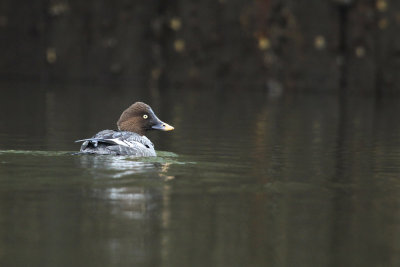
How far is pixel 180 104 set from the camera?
1825 centimetres

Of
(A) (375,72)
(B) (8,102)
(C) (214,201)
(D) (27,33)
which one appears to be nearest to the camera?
(C) (214,201)

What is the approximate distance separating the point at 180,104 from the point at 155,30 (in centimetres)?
456

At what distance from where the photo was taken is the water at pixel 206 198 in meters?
5.04

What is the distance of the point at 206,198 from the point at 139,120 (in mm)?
3848

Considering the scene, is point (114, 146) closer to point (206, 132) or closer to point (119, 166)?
point (119, 166)

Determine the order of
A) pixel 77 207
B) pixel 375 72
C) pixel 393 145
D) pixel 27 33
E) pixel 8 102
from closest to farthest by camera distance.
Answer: pixel 77 207 → pixel 393 145 → pixel 8 102 → pixel 375 72 → pixel 27 33

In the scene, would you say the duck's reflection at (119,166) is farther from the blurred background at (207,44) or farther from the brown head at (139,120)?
the blurred background at (207,44)

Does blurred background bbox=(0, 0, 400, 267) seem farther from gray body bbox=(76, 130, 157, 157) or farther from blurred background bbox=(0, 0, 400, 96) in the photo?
gray body bbox=(76, 130, 157, 157)

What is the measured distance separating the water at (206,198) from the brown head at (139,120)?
0.33 meters

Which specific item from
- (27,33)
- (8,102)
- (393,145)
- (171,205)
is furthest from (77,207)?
(27,33)

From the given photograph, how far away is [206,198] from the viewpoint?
265 inches

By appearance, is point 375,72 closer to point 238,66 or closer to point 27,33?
point 238,66

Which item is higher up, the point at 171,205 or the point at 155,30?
the point at 155,30

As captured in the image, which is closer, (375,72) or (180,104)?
(180,104)
